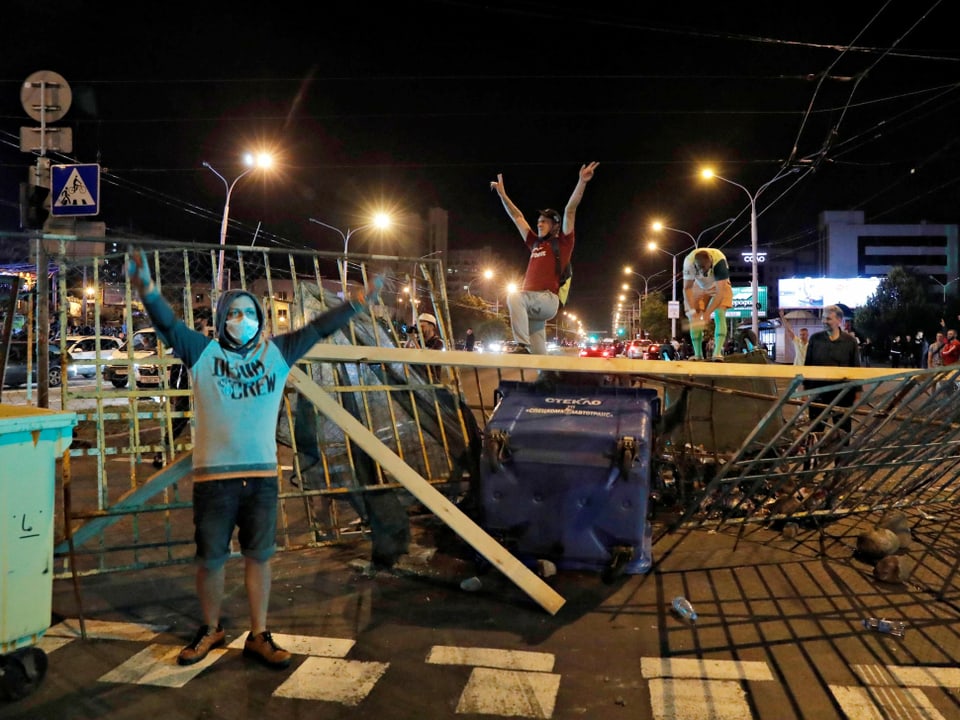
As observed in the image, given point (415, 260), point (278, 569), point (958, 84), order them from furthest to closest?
A: point (958, 84) < point (415, 260) < point (278, 569)

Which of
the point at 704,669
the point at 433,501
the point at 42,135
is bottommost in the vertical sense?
the point at 704,669

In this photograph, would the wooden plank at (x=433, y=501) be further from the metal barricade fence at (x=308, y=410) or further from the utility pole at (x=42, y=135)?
the utility pole at (x=42, y=135)

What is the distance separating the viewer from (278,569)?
5207 mm

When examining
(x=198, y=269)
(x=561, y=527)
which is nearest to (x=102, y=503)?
(x=198, y=269)

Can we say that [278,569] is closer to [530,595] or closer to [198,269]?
[530,595]

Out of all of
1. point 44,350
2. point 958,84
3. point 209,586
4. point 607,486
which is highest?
point 958,84

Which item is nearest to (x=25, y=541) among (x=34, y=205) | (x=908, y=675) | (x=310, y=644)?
(x=310, y=644)

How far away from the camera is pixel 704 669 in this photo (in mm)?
3635

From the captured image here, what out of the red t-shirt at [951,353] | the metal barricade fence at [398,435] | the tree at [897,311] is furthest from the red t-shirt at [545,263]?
the tree at [897,311]

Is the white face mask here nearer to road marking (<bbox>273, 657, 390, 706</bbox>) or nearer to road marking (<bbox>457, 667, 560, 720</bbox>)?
road marking (<bbox>273, 657, 390, 706</bbox>)

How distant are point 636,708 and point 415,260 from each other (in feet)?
12.2

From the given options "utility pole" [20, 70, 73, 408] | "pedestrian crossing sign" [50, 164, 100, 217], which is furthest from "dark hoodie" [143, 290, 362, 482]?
"utility pole" [20, 70, 73, 408]

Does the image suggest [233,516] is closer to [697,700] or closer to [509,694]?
[509,694]

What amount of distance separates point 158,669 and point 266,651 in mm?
557
